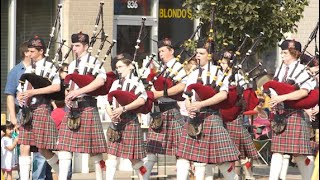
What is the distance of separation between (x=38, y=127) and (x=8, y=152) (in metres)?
1.76

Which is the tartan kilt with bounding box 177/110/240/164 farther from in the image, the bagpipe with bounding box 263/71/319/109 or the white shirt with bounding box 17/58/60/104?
the white shirt with bounding box 17/58/60/104

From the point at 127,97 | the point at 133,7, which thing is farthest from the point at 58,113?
the point at 133,7

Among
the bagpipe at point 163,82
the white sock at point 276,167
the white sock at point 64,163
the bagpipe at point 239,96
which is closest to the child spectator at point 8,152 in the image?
the white sock at point 64,163

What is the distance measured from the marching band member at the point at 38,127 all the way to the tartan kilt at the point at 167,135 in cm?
117

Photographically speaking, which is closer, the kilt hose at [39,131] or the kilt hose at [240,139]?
the kilt hose at [39,131]

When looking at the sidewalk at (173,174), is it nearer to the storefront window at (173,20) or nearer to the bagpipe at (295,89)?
the storefront window at (173,20)

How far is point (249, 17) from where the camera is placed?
14648 mm

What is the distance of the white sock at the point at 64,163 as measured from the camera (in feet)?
39.7

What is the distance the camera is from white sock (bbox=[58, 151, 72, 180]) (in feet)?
39.7

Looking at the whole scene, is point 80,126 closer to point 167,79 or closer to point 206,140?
point 167,79

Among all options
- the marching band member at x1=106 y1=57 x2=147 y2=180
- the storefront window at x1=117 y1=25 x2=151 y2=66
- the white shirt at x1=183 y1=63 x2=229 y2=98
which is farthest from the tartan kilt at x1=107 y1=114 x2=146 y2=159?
the storefront window at x1=117 y1=25 x2=151 y2=66

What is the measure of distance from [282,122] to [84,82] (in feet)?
7.13

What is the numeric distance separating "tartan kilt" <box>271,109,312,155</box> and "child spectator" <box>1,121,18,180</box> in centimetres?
359

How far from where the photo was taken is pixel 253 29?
1492 centimetres
